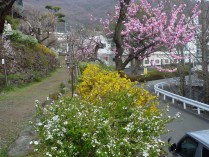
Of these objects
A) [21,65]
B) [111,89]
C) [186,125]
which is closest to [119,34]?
[111,89]

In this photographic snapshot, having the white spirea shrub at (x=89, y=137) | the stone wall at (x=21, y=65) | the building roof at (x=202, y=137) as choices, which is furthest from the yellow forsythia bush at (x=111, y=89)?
the stone wall at (x=21, y=65)

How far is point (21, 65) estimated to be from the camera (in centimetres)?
2145

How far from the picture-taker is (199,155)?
4695mm

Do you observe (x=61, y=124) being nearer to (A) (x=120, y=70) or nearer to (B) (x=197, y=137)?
(B) (x=197, y=137)

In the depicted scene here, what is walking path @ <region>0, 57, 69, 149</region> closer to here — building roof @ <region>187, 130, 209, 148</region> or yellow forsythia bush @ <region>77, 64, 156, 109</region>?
yellow forsythia bush @ <region>77, 64, 156, 109</region>

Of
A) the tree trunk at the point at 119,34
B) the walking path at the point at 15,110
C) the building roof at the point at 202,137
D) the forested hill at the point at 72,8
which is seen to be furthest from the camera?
the forested hill at the point at 72,8

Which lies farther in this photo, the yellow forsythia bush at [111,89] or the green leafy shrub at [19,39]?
the green leafy shrub at [19,39]

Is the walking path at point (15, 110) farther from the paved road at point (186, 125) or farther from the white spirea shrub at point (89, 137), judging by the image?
the paved road at point (186, 125)

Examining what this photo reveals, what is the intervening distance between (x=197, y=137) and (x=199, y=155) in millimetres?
356

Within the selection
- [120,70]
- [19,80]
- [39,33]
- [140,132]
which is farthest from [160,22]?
[39,33]

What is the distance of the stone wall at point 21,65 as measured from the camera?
1895 centimetres

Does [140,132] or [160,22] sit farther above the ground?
[160,22]

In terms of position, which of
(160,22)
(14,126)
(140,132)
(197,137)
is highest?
(160,22)

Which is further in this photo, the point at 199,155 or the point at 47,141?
the point at 199,155
